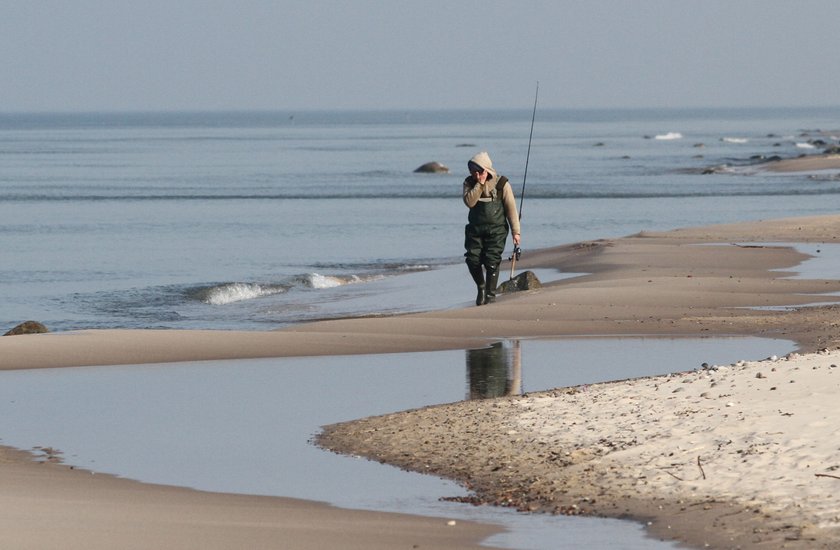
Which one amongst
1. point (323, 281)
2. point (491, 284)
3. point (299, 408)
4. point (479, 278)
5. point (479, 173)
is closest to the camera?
point (299, 408)

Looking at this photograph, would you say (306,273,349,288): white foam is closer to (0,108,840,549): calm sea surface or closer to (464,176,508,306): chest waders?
(0,108,840,549): calm sea surface

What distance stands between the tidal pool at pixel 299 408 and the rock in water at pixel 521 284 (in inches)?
173

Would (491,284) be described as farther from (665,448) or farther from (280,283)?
(280,283)

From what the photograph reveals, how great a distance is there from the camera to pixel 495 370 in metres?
10.7

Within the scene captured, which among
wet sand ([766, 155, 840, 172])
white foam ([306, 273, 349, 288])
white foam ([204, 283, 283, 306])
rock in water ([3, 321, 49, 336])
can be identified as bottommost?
rock in water ([3, 321, 49, 336])

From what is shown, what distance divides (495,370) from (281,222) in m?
26.5

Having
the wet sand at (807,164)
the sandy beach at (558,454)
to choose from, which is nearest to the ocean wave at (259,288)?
the sandy beach at (558,454)

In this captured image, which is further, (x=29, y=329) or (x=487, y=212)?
(x=29, y=329)

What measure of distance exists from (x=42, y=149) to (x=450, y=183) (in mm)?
52617

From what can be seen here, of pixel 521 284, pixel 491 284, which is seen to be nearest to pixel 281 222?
pixel 521 284

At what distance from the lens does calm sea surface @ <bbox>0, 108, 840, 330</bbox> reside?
20.3m

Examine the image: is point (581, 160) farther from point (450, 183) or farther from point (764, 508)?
point (764, 508)

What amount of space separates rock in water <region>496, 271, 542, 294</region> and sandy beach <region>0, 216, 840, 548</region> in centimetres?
404

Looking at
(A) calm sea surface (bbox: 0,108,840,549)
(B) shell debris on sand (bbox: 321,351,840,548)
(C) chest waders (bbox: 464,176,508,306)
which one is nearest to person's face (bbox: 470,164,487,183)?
(C) chest waders (bbox: 464,176,508,306)
